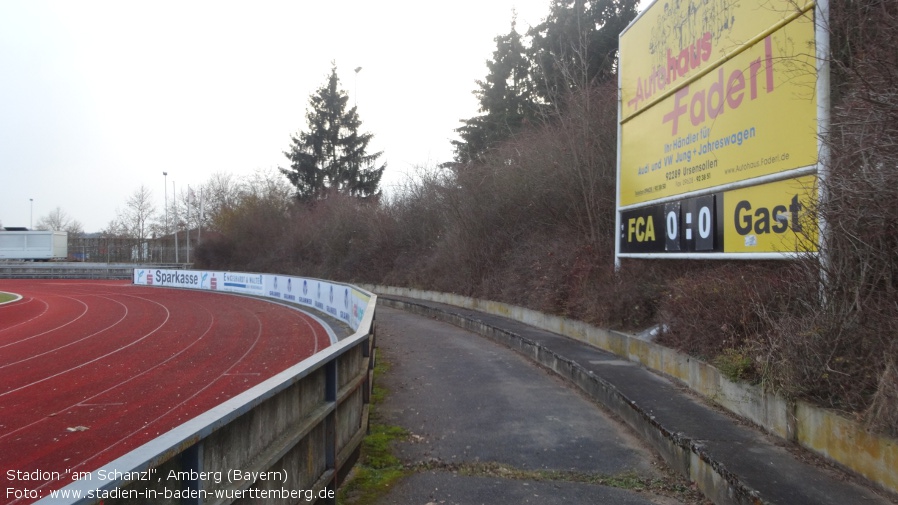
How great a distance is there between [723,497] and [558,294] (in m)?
10.4

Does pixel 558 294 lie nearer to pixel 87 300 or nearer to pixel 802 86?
pixel 802 86

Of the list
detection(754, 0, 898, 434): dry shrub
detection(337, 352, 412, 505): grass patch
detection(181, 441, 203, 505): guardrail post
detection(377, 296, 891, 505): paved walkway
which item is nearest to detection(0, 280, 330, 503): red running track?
detection(337, 352, 412, 505): grass patch

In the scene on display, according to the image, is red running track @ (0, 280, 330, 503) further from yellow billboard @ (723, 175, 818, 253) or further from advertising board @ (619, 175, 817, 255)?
yellow billboard @ (723, 175, 818, 253)

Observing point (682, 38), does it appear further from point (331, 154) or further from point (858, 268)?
point (331, 154)

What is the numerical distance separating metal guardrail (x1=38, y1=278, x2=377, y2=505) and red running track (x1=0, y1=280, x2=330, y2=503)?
10.9 feet

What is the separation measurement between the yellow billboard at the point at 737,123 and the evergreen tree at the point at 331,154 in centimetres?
4501

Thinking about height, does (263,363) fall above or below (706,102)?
below

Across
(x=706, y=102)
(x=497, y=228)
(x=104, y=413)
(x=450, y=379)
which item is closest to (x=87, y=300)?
(x=497, y=228)

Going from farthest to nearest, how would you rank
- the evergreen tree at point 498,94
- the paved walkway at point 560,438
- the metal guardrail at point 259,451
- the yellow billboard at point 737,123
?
1. the evergreen tree at point 498,94
2. the yellow billboard at point 737,123
3. the paved walkway at point 560,438
4. the metal guardrail at point 259,451

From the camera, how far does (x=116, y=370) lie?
42.5 feet

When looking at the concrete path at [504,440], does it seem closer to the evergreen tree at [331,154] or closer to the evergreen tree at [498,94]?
the evergreen tree at [498,94]

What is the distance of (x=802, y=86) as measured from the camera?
717cm

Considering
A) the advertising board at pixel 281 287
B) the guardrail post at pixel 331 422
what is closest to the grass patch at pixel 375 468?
the guardrail post at pixel 331 422

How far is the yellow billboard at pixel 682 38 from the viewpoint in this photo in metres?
8.12
